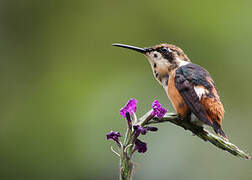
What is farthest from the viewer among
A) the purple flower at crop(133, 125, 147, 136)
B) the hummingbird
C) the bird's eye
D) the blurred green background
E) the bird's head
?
the blurred green background

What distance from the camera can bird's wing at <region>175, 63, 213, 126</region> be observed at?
3.78m

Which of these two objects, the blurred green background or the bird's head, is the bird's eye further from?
the blurred green background

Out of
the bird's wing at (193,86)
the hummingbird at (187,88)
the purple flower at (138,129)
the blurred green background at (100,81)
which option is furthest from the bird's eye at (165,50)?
the purple flower at (138,129)

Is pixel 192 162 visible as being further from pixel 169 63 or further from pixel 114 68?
pixel 169 63

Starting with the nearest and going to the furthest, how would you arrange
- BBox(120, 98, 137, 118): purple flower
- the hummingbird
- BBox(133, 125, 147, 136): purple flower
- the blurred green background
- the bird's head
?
BBox(133, 125, 147, 136): purple flower, BBox(120, 98, 137, 118): purple flower, the hummingbird, the bird's head, the blurred green background

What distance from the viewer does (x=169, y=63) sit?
4750 millimetres

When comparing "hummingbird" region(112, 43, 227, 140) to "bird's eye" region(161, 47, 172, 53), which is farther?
"bird's eye" region(161, 47, 172, 53)

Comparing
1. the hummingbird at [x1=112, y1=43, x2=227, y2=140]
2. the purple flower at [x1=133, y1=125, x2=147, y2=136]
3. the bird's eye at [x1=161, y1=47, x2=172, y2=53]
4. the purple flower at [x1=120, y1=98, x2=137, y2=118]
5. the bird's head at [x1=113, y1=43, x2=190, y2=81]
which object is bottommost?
the purple flower at [x1=133, y1=125, x2=147, y2=136]

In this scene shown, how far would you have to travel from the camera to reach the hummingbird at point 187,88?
3.76 meters

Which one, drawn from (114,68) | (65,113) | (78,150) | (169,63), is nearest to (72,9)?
(114,68)

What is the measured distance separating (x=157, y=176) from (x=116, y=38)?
98.9 inches

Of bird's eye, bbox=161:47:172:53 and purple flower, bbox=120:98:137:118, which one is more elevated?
bird's eye, bbox=161:47:172:53

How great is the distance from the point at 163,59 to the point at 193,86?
0.74 meters

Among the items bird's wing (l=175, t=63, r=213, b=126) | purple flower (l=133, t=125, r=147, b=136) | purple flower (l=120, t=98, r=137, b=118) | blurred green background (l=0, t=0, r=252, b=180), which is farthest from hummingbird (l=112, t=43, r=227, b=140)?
blurred green background (l=0, t=0, r=252, b=180)
